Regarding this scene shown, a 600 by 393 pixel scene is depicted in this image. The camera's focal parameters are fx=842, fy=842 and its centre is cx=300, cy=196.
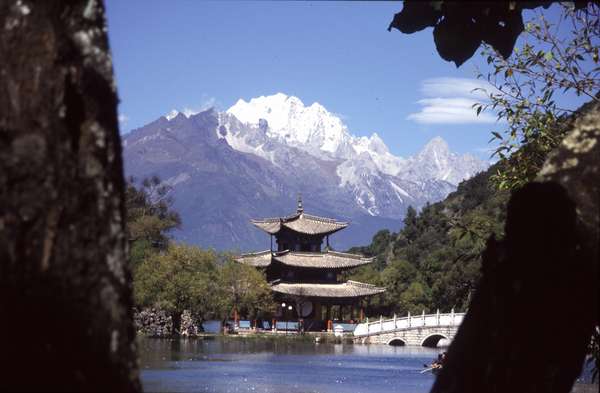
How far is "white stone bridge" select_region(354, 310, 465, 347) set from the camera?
48.5m

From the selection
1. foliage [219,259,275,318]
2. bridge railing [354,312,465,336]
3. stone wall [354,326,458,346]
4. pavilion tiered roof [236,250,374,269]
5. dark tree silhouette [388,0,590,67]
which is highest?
pavilion tiered roof [236,250,374,269]

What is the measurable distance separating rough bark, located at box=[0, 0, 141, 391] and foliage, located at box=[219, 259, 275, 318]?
1797 inches

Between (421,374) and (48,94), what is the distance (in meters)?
30.9

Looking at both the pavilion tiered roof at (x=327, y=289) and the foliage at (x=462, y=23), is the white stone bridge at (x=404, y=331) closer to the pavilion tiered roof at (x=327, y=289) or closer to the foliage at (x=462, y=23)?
the pavilion tiered roof at (x=327, y=289)

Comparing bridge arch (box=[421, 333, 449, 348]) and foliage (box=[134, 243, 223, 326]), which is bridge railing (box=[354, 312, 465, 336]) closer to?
bridge arch (box=[421, 333, 449, 348])

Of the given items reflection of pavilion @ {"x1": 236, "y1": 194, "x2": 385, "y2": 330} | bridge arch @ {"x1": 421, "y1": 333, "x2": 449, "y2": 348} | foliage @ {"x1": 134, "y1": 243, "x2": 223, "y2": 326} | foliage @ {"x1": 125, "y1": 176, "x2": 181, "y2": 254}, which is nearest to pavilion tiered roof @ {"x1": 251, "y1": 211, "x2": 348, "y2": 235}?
reflection of pavilion @ {"x1": 236, "y1": 194, "x2": 385, "y2": 330}

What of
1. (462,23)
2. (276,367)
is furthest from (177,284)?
(462,23)

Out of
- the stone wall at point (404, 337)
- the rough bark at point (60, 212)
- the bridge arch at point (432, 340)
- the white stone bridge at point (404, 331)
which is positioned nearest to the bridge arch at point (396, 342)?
the white stone bridge at point (404, 331)

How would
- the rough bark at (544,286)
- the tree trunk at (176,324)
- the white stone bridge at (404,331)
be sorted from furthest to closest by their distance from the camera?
the white stone bridge at (404,331), the tree trunk at (176,324), the rough bark at (544,286)

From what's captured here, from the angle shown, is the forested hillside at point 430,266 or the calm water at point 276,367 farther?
the forested hillside at point 430,266

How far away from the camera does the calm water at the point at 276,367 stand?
24.8 m

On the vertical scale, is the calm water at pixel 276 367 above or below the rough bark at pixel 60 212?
below

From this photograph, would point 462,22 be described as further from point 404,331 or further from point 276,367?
point 404,331

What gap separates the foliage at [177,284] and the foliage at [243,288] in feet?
3.05
